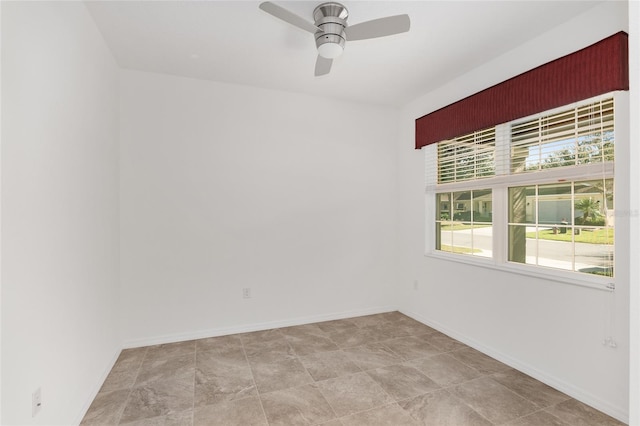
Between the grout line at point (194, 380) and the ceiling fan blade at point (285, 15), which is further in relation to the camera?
the grout line at point (194, 380)

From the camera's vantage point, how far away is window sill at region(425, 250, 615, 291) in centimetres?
218

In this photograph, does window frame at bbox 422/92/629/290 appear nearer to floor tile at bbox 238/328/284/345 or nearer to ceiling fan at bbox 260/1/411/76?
ceiling fan at bbox 260/1/411/76

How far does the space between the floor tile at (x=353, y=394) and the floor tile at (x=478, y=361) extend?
941mm

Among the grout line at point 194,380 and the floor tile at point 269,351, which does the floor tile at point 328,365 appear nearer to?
the floor tile at point 269,351

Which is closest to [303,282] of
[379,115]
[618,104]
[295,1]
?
[379,115]

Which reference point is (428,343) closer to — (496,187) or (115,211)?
(496,187)

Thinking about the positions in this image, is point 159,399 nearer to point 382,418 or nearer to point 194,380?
point 194,380

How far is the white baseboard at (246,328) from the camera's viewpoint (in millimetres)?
3172

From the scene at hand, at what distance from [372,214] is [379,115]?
1319mm

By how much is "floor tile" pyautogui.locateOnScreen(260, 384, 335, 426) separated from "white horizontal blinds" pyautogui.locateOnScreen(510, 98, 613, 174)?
2512 mm

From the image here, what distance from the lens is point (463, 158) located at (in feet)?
11.2

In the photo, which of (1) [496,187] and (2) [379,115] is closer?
(1) [496,187]

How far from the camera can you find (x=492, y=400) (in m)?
2.25

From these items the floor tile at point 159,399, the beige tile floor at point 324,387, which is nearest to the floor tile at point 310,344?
the beige tile floor at point 324,387
